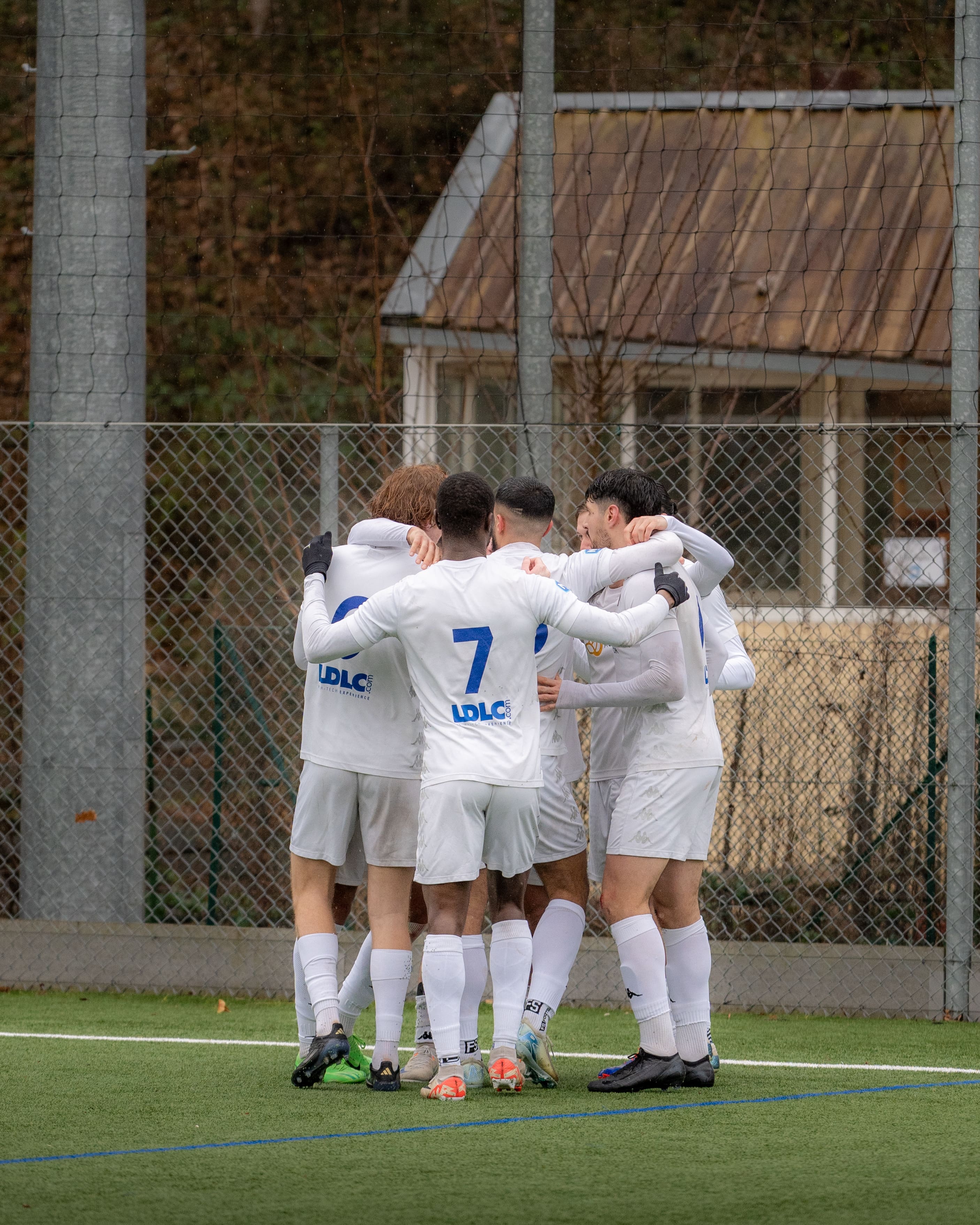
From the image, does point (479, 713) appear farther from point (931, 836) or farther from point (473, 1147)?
point (931, 836)

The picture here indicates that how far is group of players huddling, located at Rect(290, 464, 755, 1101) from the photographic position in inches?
174

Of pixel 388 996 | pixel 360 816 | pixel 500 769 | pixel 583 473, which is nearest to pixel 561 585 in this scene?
pixel 500 769

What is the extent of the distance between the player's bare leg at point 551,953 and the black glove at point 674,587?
0.88m

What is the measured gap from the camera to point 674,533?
4734 millimetres

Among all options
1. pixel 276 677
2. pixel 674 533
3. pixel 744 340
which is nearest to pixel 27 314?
pixel 744 340

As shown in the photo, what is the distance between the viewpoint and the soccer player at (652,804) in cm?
456

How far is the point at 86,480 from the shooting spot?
7.19 metres

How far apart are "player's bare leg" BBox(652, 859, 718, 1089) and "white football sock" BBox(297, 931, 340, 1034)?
3.09ft

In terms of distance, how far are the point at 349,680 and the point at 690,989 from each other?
130cm

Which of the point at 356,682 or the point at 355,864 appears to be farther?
the point at 355,864

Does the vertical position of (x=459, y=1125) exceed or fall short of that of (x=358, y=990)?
it falls short

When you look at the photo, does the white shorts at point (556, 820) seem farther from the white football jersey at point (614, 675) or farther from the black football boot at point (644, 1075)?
the black football boot at point (644, 1075)

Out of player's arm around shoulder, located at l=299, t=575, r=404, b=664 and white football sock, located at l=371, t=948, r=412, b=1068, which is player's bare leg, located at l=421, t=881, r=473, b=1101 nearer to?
white football sock, located at l=371, t=948, r=412, b=1068

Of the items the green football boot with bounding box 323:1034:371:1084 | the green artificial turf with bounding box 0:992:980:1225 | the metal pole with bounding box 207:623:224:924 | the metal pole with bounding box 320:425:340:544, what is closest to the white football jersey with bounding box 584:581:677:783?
the green artificial turf with bounding box 0:992:980:1225
